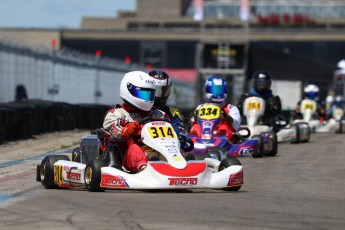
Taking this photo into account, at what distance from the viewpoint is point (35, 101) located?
918 inches

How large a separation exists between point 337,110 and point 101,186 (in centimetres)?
2591

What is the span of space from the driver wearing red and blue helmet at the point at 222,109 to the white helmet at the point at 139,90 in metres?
6.05

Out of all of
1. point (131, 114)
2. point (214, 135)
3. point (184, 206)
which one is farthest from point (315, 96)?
point (184, 206)

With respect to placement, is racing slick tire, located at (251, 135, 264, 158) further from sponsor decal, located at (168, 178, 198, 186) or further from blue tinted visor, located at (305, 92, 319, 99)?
blue tinted visor, located at (305, 92, 319, 99)

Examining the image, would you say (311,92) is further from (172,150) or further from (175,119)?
(172,150)

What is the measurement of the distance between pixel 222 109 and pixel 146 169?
7.55m

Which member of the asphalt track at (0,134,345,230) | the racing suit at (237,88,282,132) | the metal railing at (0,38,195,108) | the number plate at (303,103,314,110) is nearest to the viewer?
the asphalt track at (0,134,345,230)

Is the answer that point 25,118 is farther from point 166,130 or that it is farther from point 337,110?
point 337,110

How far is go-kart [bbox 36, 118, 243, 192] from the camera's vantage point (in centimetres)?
1065

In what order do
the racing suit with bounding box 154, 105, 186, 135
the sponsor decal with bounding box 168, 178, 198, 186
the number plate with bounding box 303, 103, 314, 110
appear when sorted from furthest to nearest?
the number plate with bounding box 303, 103, 314, 110
the racing suit with bounding box 154, 105, 186, 135
the sponsor decal with bounding box 168, 178, 198, 186

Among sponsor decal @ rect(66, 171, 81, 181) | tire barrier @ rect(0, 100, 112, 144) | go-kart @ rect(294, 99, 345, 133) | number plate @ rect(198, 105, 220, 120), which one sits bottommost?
go-kart @ rect(294, 99, 345, 133)

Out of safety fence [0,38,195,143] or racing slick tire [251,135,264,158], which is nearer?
racing slick tire [251,135,264,158]

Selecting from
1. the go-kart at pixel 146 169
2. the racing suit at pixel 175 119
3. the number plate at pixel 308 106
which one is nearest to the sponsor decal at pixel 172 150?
the go-kart at pixel 146 169

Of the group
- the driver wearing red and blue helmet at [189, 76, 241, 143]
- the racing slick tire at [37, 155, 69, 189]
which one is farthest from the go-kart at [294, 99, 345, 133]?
the racing slick tire at [37, 155, 69, 189]
